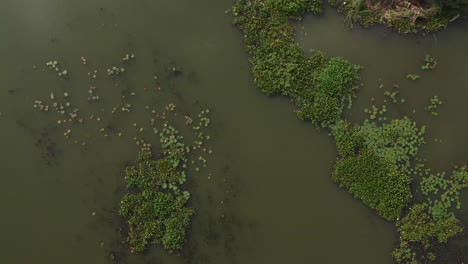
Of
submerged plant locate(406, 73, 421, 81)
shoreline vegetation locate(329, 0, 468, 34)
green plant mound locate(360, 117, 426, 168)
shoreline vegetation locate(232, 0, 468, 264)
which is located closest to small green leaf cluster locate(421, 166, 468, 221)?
shoreline vegetation locate(232, 0, 468, 264)

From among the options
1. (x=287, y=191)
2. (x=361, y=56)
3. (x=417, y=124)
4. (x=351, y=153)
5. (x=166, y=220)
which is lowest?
(x=166, y=220)

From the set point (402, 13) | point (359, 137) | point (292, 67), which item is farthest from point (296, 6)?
point (359, 137)

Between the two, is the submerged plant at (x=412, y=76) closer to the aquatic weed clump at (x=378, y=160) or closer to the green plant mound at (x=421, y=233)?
the aquatic weed clump at (x=378, y=160)

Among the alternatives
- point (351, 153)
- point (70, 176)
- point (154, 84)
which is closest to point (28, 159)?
point (70, 176)

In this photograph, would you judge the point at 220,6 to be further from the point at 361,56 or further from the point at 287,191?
the point at 287,191

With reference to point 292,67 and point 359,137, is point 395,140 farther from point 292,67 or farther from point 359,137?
point 292,67

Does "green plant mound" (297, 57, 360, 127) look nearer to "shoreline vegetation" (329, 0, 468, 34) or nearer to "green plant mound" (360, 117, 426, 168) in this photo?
"green plant mound" (360, 117, 426, 168)

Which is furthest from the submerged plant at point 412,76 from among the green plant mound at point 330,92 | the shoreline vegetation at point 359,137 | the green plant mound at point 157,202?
the green plant mound at point 157,202
